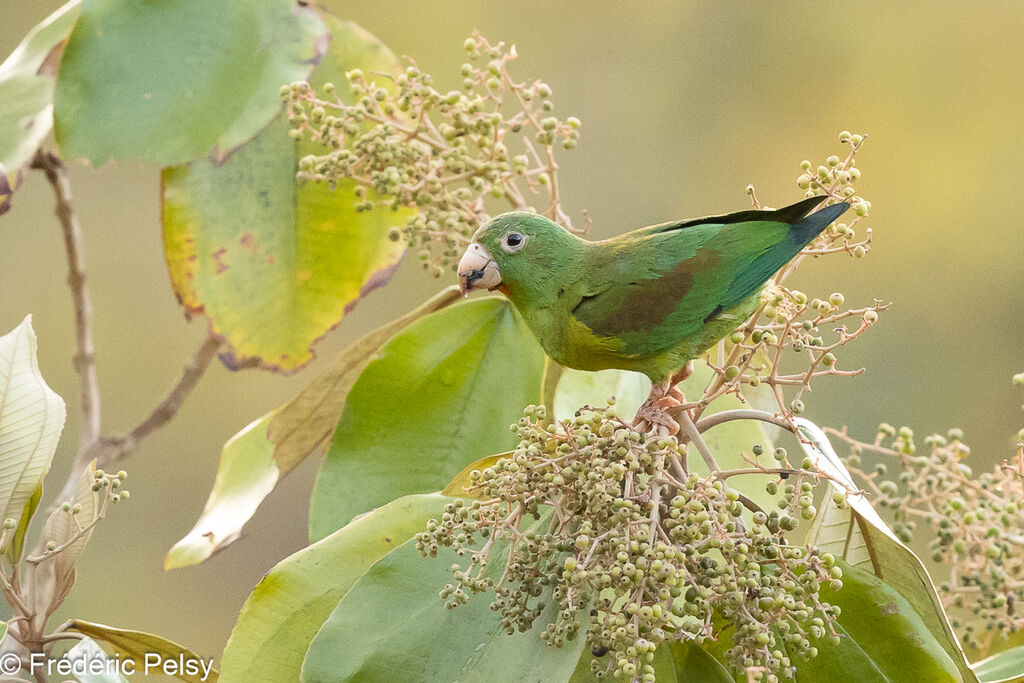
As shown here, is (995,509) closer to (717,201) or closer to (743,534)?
(743,534)

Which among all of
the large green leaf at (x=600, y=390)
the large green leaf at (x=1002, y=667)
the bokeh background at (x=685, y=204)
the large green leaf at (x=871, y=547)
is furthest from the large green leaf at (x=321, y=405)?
the bokeh background at (x=685, y=204)

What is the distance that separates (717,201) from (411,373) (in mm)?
1914

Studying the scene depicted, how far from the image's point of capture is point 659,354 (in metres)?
0.74

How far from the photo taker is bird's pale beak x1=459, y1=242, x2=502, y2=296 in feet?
2.41

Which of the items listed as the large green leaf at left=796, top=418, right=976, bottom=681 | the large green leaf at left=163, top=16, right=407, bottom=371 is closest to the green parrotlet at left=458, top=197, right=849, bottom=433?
the large green leaf at left=796, top=418, right=976, bottom=681

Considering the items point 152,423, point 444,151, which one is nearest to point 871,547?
point 444,151

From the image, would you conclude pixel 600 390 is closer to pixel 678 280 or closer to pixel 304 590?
pixel 678 280

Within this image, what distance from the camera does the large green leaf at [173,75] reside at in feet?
2.96

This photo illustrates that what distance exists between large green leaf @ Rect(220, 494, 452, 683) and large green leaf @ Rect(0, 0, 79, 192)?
0.41 meters

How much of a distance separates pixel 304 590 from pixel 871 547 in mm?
406

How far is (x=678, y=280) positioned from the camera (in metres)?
0.73

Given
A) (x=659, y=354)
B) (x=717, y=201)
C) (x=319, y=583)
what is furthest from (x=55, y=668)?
(x=717, y=201)

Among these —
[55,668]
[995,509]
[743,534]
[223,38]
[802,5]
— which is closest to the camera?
[743,534]

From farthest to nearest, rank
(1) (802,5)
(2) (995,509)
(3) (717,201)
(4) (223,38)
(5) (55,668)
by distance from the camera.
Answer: (1) (802,5), (3) (717,201), (4) (223,38), (2) (995,509), (5) (55,668)
